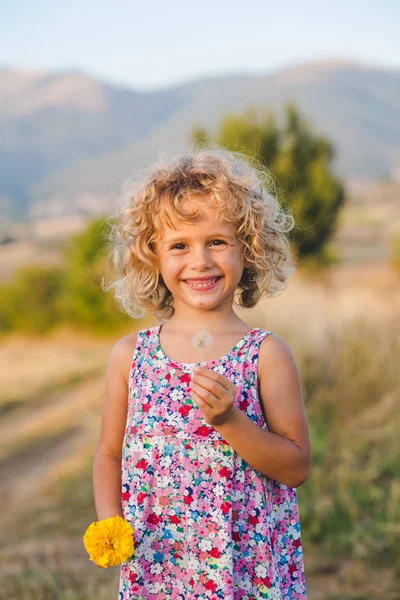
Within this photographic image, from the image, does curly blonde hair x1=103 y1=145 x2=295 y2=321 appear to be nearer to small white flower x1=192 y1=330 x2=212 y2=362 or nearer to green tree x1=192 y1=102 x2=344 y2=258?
small white flower x1=192 y1=330 x2=212 y2=362

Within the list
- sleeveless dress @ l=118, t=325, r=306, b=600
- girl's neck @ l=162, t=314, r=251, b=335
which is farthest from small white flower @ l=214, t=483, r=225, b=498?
girl's neck @ l=162, t=314, r=251, b=335

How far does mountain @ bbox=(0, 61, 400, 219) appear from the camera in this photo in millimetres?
49594

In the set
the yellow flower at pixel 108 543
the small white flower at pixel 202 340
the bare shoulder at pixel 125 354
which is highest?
the bare shoulder at pixel 125 354

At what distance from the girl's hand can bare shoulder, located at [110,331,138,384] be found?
352 millimetres

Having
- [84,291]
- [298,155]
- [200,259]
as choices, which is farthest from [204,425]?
[84,291]

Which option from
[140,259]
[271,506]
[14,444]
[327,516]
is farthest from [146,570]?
[14,444]

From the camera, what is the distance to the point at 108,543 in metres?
1.44

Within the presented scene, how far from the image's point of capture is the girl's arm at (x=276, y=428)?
145cm

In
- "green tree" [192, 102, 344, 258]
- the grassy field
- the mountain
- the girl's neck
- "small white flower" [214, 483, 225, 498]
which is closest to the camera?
"small white flower" [214, 483, 225, 498]

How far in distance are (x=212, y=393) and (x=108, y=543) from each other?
38cm

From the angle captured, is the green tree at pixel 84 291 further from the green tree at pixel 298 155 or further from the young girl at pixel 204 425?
the young girl at pixel 204 425

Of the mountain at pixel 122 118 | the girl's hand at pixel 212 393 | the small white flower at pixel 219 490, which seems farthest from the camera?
the mountain at pixel 122 118

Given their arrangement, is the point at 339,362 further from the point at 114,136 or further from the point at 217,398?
the point at 114,136

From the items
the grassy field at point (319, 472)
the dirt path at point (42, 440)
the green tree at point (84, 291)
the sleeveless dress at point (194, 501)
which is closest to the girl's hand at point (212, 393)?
the sleeveless dress at point (194, 501)
